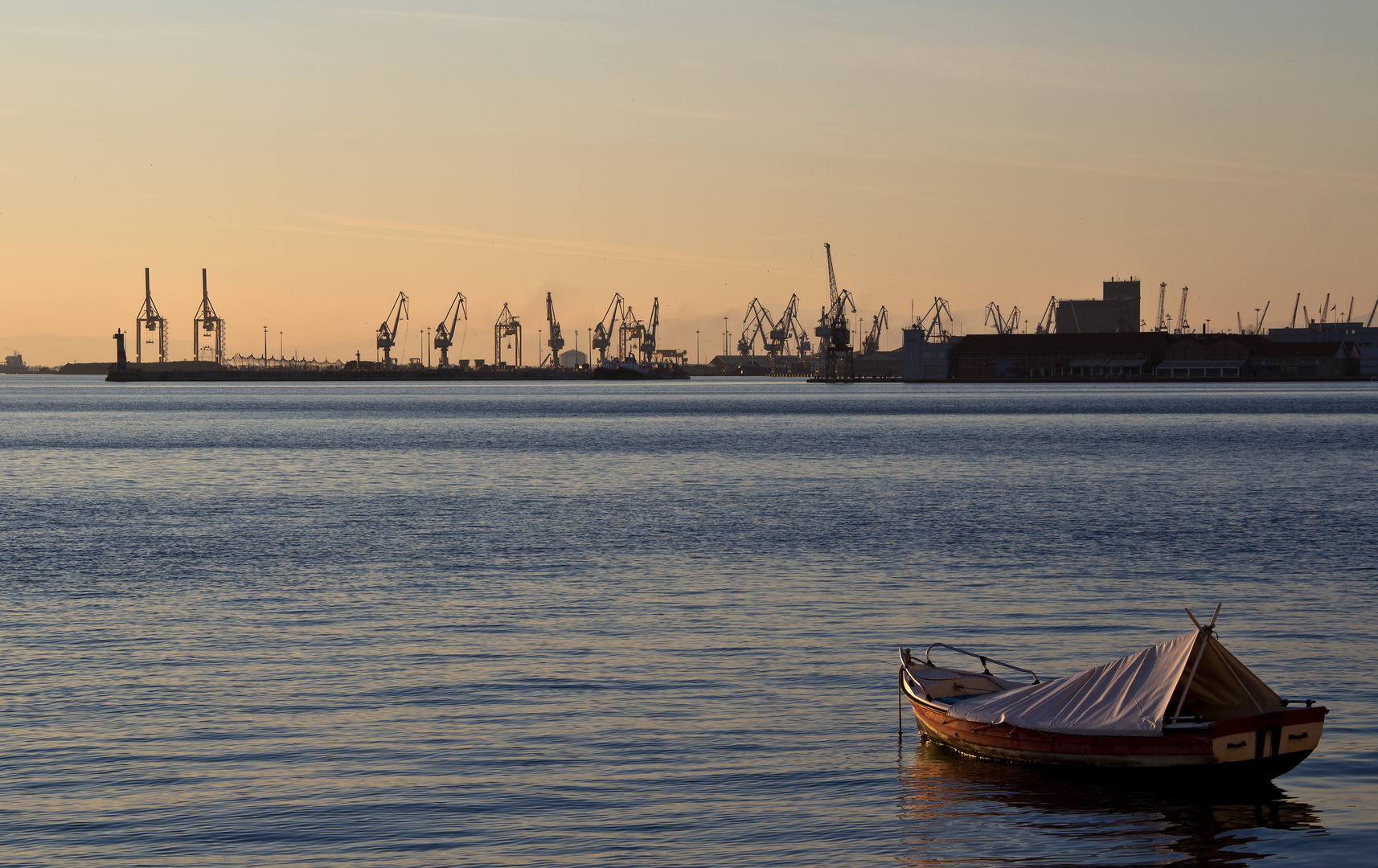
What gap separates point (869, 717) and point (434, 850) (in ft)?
26.6

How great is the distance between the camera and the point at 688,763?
18.1 meters

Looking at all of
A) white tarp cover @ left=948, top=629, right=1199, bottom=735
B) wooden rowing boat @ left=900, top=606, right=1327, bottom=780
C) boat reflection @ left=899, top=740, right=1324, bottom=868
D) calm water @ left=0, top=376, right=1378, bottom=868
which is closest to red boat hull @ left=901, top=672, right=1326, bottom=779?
wooden rowing boat @ left=900, top=606, right=1327, bottom=780

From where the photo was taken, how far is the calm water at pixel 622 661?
15.6 m

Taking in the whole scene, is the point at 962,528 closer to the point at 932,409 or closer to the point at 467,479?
the point at 467,479

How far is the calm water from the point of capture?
15633 millimetres

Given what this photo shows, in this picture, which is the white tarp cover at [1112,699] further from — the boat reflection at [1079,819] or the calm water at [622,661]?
the calm water at [622,661]

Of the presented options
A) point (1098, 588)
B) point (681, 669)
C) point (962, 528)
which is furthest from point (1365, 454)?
point (681, 669)

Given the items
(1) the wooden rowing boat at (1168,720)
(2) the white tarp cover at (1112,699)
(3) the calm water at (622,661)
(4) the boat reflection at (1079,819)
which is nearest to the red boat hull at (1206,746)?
(1) the wooden rowing boat at (1168,720)

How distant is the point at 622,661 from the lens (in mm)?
24734

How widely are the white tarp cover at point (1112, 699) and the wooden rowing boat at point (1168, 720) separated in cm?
1

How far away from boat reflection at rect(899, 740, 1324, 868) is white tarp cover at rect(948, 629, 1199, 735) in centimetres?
76

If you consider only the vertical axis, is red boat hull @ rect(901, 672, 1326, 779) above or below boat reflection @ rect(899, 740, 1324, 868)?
above

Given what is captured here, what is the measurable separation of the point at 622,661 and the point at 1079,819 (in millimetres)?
10471

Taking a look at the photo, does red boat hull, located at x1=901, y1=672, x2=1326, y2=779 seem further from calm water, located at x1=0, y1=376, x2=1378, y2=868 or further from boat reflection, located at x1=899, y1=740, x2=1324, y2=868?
calm water, located at x1=0, y1=376, x2=1378, y2=868
